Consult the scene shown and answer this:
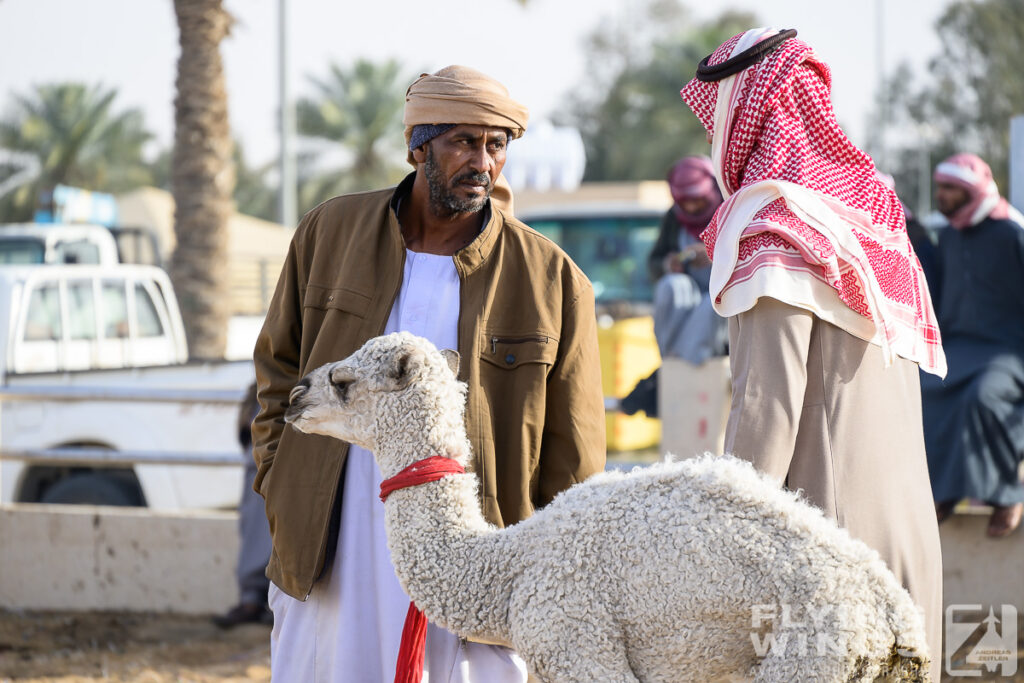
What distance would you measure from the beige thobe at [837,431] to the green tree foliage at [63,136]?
3736cm

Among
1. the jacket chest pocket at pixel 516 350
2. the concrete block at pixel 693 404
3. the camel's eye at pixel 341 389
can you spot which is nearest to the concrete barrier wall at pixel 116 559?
the concrete block at pixel 693 404

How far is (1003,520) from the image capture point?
614 centimetres

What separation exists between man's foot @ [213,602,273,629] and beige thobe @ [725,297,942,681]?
466 cm

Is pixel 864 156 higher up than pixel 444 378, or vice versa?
pixel 864 156

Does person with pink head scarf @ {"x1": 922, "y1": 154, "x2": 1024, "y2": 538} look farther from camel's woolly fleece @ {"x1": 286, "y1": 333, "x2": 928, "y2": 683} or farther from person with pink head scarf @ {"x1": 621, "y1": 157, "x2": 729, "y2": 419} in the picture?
camel's woolly fleece @ {"x1": 286, "y1": 333, "x2": 928, "y2": 683}

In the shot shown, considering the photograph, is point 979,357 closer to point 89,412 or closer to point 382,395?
point 382,395

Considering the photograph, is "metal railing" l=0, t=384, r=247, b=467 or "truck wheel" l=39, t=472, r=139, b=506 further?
"truck wheel" l=39, t=472, r=139, b=506

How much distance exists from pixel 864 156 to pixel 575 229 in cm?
1059

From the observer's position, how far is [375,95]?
1521 inches

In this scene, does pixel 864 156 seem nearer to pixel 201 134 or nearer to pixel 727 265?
pixel 727 265

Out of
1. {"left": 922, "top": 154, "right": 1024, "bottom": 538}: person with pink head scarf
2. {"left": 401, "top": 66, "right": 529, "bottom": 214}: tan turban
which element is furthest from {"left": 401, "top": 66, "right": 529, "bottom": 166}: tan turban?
{"left": 922, "top": 154, "right": 1024, "bottom": 538}: person with pink head scarf

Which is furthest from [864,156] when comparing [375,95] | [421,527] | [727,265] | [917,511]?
[375,95]

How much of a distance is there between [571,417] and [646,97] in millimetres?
39896

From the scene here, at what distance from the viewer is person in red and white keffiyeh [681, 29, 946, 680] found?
252 centimetres
